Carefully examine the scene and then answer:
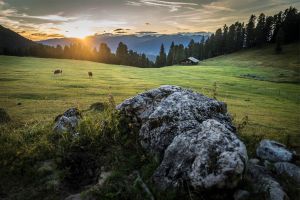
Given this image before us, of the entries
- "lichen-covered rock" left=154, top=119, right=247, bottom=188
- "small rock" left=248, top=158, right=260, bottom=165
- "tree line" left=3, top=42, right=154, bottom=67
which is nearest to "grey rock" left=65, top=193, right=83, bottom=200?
"lichen-covered rock" left=154, top=119, right=247, bottom=188

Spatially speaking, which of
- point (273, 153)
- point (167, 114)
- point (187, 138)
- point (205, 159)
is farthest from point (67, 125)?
point (273, 153)

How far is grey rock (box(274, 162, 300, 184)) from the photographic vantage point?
9.36 m

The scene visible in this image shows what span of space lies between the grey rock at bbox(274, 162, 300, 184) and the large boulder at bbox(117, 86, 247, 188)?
186cm

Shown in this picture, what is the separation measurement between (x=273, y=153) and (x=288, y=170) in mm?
1096

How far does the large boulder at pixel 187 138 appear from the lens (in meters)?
7.75

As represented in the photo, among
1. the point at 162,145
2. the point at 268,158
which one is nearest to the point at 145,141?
the point at 162,145

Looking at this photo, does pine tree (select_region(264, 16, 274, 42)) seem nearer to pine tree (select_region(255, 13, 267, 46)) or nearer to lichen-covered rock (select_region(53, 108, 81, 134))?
pine tree (select_region(255, 13, 267, 46))

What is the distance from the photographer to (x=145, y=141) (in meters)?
10.8

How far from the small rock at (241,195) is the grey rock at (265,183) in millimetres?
383

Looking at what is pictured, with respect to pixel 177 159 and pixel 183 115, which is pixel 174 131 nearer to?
pixel 183 115

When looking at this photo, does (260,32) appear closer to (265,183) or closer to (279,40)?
(279,40)

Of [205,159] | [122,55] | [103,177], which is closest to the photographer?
[205,159]

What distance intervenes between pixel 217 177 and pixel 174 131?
308cm

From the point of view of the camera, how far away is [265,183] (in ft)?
28.0
